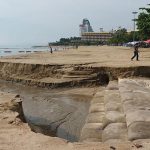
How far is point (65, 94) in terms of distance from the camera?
902 inches

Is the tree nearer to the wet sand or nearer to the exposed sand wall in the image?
the wet sand

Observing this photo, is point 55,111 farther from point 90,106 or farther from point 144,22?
point 144,22

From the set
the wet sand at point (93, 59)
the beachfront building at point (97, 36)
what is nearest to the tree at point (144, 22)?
the wet sand at point (93, 59)

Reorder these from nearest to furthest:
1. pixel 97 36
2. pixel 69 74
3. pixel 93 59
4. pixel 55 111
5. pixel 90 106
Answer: pixel 90 106, pixel 55 111, pixel 69 74, pixel 93 59, pixel 97 36

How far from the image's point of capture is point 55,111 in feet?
58.8

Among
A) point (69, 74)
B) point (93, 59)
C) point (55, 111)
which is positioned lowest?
point (55, 111)

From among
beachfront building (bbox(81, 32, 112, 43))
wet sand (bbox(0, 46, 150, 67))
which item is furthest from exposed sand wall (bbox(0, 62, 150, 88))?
beachfront building (bbox(81, 32, 112, 43))

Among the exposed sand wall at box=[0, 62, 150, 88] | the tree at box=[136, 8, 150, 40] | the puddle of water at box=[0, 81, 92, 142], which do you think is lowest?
the puddle of water at box=[0, 81, 92, 142]

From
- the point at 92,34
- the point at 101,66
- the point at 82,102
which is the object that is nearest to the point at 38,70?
the point at 101,66

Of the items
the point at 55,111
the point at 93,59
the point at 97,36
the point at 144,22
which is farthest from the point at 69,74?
the point at 97,36

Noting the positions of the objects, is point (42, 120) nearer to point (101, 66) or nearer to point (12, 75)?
point (101, 66)

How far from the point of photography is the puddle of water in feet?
46.1

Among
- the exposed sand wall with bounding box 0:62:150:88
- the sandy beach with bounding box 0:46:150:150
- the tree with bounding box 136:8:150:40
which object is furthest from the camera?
the tree with bounding box 136:8:150:40

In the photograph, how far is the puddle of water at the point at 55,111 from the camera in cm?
1405
